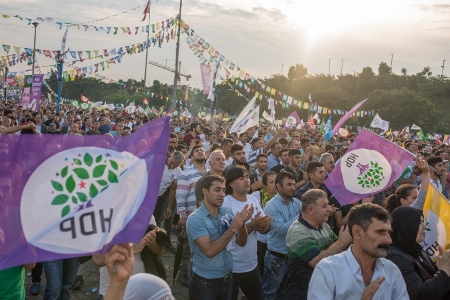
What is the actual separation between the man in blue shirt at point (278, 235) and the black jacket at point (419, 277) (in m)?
1.67

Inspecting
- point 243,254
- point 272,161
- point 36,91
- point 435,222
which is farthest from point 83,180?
point 36,91

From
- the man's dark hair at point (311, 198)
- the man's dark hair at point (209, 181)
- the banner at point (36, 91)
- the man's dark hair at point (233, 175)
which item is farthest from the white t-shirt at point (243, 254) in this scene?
the banner at point (36, 91)

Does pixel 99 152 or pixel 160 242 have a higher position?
pixel 99 152

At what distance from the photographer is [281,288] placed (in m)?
4.30

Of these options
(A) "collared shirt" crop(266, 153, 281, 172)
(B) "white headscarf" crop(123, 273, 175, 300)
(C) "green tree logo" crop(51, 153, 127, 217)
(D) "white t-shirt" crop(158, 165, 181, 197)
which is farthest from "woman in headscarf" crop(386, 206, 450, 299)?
(A) "collared shirt" crop(266, 153, 281, 172)

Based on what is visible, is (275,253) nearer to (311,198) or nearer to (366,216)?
(311,198)

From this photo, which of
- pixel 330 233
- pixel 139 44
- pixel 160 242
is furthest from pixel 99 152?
pixel 139 44

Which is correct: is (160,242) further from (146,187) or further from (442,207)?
(442,207)

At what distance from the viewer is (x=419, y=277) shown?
326cm

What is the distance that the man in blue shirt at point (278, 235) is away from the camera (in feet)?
16.3

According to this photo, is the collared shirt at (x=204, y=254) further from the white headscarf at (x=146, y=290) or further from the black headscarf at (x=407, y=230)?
the white headscarf at (x=146, y=290)

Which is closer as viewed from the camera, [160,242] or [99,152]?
[99,152]

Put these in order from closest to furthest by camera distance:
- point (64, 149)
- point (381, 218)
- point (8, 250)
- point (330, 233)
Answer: point (8, 250) < point (64, 149) < point (381, 218) < point (330, 233)

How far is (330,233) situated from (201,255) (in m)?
1.23
